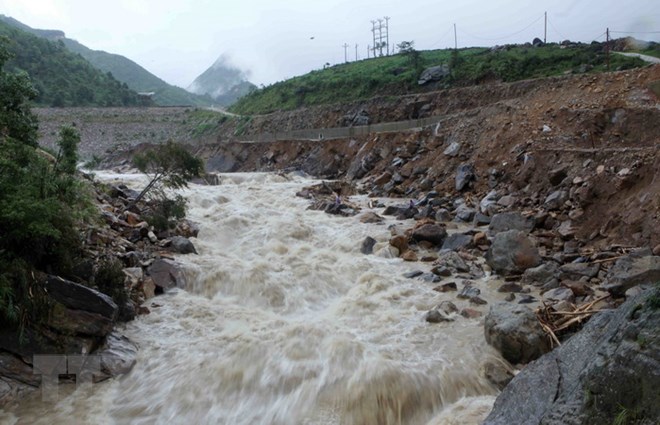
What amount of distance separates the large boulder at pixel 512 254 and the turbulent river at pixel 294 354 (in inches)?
25.9

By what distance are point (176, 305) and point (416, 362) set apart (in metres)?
4.81

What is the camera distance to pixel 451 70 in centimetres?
3350

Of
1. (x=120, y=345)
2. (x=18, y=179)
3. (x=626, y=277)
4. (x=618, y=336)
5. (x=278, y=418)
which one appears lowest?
(x=278, y=418)

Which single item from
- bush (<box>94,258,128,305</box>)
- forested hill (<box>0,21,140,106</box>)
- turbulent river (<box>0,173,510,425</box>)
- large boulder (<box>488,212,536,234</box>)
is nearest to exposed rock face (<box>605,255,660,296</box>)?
turbulent river (<box>0,173,510,425</box>)

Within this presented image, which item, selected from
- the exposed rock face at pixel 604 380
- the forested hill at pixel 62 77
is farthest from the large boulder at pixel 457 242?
the forested hill at pixel 62 77

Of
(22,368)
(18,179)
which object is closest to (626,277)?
(22,368)

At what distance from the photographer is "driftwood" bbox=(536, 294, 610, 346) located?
6.61 meters

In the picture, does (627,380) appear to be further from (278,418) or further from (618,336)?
(278,418)

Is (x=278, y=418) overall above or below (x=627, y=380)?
below

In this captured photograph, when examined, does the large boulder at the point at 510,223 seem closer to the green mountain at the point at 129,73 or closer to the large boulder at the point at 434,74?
the large boulder at the point at 434,74

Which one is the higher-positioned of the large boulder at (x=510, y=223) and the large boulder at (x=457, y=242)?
the large boulder at (x=510, y=223)

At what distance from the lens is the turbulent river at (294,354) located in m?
5.65

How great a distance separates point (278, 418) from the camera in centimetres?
558

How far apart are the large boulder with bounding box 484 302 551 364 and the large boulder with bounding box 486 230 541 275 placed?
109 inches
